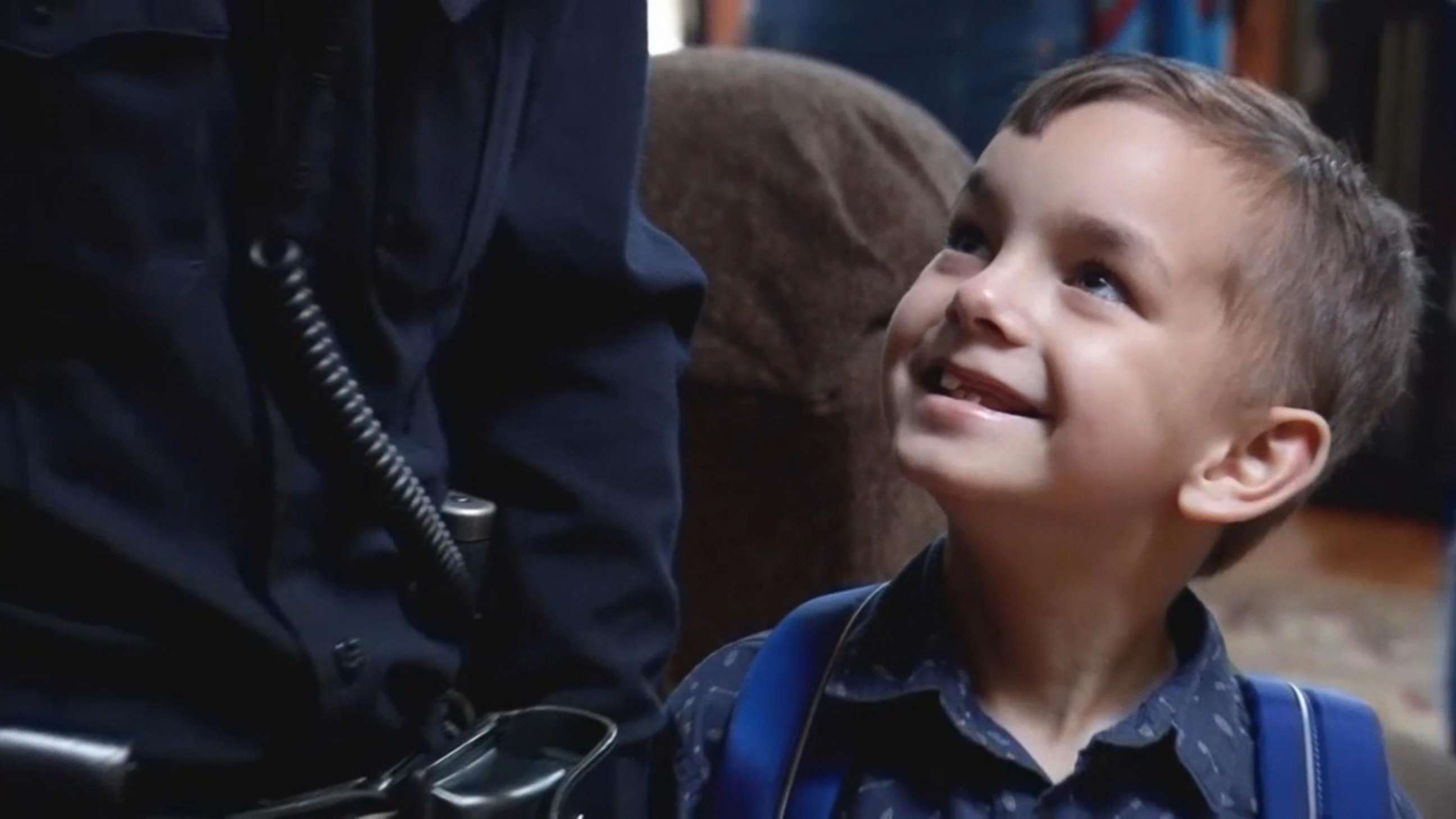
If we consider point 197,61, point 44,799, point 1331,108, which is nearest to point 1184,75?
point 197,61

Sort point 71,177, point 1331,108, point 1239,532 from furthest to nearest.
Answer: point 1331,108 < point 1239,532 < point 71,177

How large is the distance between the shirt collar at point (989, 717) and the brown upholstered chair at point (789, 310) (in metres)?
0.43

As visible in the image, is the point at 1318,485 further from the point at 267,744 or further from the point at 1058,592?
A: the point at 267,744

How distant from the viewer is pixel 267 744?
2.50 ft

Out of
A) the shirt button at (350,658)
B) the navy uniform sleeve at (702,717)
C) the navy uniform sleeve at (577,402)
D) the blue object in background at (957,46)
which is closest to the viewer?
the shirt button at (350,658)

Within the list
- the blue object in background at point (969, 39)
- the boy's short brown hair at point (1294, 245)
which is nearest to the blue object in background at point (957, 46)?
the blue object in background at point (969, 39)

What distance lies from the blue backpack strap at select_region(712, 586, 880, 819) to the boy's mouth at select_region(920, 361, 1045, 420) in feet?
0.61

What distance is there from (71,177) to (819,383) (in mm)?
849

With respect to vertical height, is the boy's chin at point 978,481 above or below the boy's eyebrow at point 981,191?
below

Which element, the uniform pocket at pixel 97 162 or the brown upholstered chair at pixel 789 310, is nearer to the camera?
the uniform pocket at pixel 97 162

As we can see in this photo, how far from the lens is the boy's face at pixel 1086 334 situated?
89cm

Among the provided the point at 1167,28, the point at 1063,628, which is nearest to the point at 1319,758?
the point at 1063,628

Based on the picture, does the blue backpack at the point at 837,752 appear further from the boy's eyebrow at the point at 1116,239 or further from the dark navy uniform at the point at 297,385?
the boy's eyebrow at the point at 1116,239

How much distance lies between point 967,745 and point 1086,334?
25cm
